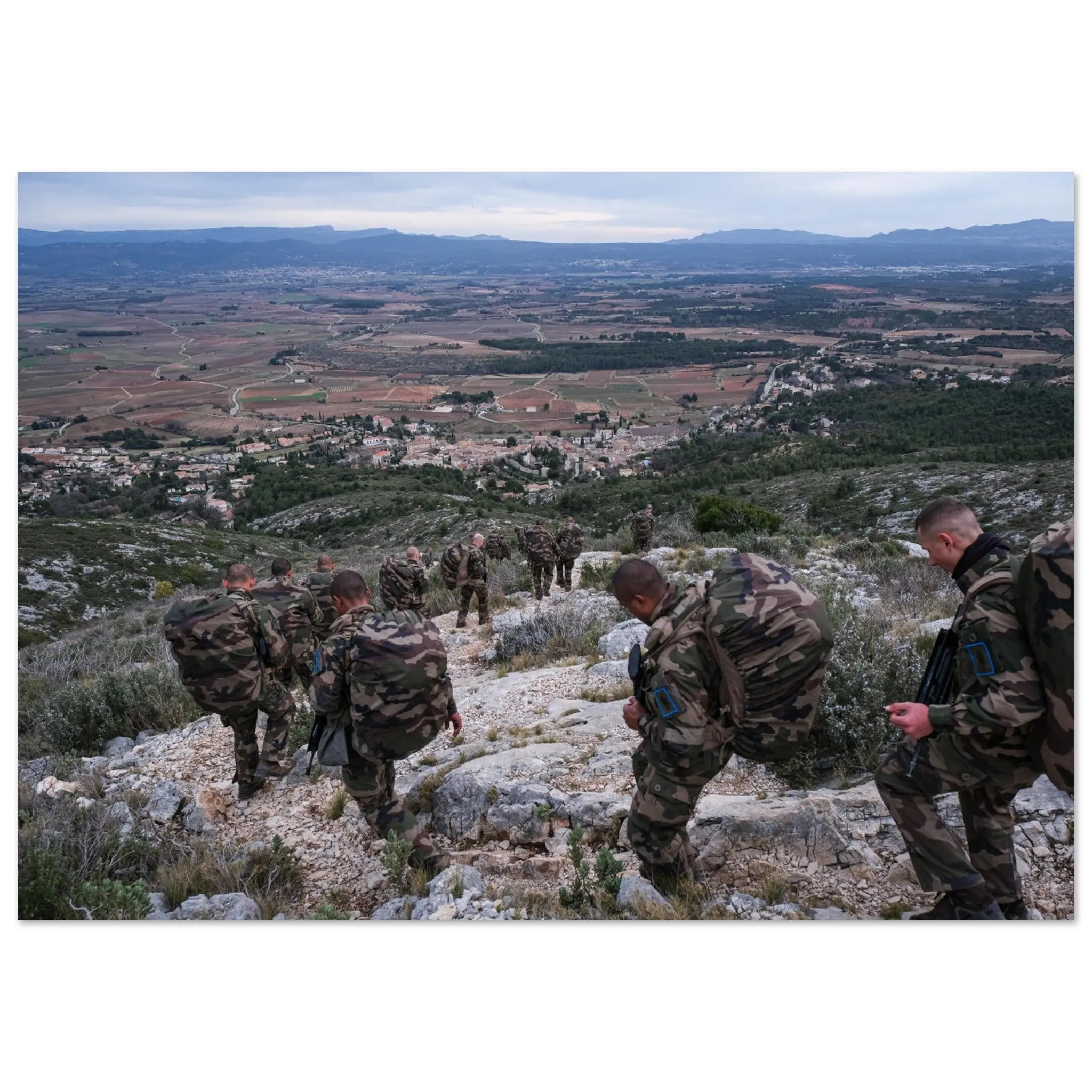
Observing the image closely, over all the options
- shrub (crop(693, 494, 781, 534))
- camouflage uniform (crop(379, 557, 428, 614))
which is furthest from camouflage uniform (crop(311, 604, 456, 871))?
shrub (crop(693, 494, 781, 534))

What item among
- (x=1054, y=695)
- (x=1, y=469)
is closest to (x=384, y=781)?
(x=1, y=469)

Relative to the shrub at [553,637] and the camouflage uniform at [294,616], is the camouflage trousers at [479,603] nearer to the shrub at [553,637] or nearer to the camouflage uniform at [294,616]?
the shrub at [553,637]

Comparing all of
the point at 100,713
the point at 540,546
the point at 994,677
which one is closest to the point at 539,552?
the point at 540,546

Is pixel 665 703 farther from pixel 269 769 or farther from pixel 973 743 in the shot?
pixel 269 769

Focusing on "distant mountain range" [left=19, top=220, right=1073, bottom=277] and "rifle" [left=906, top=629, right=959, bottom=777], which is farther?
"distant mountain range" [left=19, top=220, right=1073, bottom=277]

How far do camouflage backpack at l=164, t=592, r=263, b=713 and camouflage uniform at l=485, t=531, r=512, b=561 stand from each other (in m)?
8.95

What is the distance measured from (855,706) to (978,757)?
157 centimetres

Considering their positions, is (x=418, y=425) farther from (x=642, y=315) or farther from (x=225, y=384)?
(x=642, y=315)

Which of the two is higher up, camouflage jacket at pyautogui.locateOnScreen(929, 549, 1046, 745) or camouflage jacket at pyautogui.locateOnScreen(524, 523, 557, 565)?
camouflage jacket at pyautogui.locateOnScreen(929, 549, 1046, 745)

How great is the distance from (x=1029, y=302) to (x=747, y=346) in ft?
156

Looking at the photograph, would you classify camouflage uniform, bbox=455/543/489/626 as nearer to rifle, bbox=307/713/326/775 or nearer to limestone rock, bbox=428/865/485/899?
rifle, bbox=307/713/326/775

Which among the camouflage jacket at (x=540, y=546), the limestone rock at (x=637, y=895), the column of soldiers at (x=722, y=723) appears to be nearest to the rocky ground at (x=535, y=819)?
the limestone rock at (x=637, y=895)

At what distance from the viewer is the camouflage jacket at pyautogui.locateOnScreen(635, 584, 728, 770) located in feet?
10.0

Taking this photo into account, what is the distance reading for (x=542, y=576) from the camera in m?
11.5
